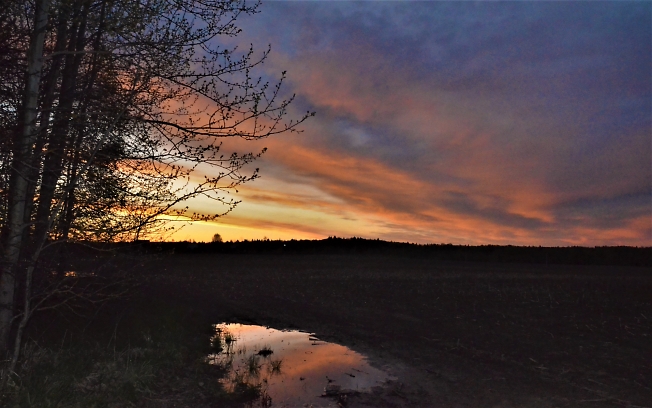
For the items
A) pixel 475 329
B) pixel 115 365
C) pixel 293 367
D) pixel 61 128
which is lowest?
pixel 293 367

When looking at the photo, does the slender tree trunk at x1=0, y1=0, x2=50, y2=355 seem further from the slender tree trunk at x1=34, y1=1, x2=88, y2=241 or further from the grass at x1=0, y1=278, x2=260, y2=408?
the grass at x1=0, y1=278, x2=260, y2=408

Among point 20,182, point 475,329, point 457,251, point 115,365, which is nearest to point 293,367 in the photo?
point 115,365

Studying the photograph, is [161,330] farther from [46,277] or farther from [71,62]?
[71,62]

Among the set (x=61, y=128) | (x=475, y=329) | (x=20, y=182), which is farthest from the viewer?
(x=475, y=329)

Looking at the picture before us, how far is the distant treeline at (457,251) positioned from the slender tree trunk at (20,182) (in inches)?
1215

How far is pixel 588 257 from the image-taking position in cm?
4325

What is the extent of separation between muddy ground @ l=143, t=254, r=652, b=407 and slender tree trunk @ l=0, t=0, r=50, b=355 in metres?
4.18

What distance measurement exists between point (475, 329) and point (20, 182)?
1032cm

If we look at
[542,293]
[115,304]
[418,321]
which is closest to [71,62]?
[115,304]

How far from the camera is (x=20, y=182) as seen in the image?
285 inches

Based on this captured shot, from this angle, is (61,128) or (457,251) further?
(457,251)

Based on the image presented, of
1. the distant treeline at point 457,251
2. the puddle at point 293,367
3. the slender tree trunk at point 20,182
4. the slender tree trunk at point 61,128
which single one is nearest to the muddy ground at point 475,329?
the puddle at point 293,367

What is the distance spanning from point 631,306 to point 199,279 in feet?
58.6

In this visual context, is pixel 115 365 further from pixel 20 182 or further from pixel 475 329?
pixel 475 329
